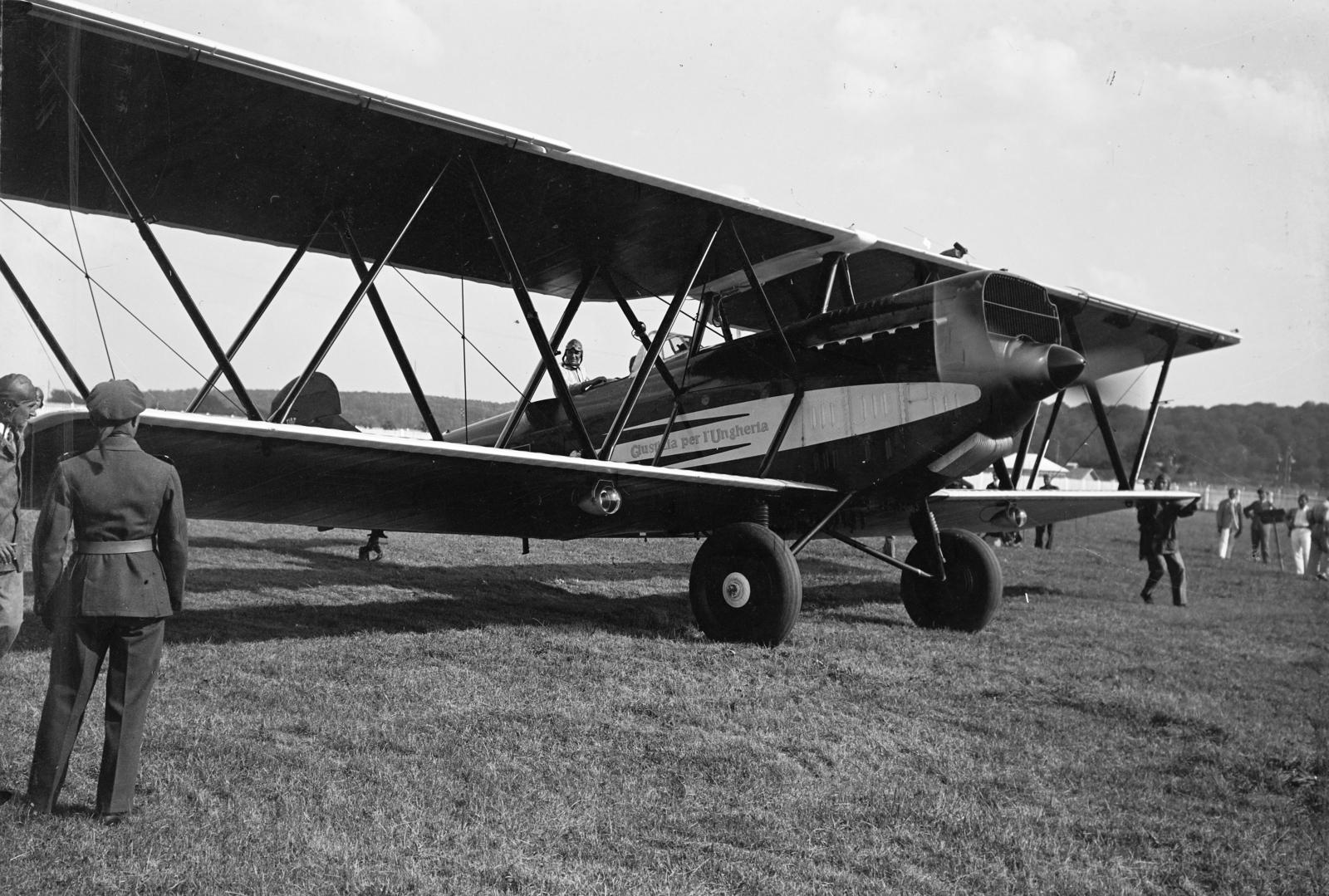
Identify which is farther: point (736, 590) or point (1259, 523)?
point (1259, 523)

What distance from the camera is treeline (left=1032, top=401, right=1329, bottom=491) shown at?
5695 mm

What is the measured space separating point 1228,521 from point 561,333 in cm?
1616

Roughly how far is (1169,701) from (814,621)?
3045mm

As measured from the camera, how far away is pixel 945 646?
730 cm

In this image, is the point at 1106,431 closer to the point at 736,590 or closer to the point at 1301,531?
the point at 736,590

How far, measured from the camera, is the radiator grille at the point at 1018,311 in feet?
22.4

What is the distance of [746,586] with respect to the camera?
22.3ft

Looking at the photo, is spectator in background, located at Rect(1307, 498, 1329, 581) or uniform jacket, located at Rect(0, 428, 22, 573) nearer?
uniform jacket, located at Rect(0, 428, 22, 573)

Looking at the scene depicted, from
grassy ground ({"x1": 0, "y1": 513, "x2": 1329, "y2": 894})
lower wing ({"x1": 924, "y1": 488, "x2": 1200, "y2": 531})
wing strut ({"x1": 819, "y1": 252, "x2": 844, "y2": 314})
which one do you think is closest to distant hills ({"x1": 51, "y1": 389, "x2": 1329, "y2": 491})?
lower wing ({"x1": 924, "y1": 488, "x2": 1200, "y2": 531})

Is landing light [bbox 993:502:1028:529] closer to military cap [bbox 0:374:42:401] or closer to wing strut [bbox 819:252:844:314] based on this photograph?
wing strut [bbox 819:252:844:314]

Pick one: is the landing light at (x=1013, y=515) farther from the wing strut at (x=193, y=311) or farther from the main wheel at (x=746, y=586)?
the wing strut at (x=193, y=311)

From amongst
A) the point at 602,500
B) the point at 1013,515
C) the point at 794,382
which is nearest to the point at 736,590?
the point at 602,500

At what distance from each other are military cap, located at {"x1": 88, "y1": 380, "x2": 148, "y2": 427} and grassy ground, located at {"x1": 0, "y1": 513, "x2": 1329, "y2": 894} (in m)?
1.31

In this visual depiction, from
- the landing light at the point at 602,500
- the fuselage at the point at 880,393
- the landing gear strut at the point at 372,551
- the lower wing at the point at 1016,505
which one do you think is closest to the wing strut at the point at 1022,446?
the lower wing at the point at 1016,505
